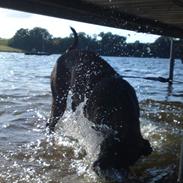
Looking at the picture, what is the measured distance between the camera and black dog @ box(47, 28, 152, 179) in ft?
14.5

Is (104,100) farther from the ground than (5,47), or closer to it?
farther from the ground

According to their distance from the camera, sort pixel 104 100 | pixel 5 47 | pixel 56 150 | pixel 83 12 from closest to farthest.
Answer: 1. pixel 104 100
2. pixel 56 150
3. pixel 83 12
4. pixel 5 47

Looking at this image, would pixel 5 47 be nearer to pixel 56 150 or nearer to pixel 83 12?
pixel 83 12

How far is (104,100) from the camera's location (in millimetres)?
5047

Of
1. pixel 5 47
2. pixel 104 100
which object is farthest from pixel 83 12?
pixel 5 47

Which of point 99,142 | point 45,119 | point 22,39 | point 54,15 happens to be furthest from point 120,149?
point 22,39

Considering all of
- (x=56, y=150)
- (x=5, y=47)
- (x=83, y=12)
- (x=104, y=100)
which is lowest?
(x=5, y=47)

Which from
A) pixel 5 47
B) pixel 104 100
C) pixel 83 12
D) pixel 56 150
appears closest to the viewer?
pixel 104 100

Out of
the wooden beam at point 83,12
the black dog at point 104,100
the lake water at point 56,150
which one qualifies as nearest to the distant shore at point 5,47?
the lake water at point 56,150

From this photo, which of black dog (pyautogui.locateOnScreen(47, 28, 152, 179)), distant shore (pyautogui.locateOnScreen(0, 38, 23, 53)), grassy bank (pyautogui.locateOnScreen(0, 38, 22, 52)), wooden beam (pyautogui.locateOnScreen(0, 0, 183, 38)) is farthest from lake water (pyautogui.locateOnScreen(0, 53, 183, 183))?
grassy bank (pyautogui.locateOnScreen(0, 38, 22, 52))

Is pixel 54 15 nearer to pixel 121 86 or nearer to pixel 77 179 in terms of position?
pixel 121 86

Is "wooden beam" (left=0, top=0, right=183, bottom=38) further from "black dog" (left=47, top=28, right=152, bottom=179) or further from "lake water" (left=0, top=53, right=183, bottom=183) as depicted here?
"lake water" (left=0, top=53, right=183, bottom=183)

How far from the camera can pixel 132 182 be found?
4.61 meters

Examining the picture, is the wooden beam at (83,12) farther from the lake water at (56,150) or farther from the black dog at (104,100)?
the lake water at (56,150)
